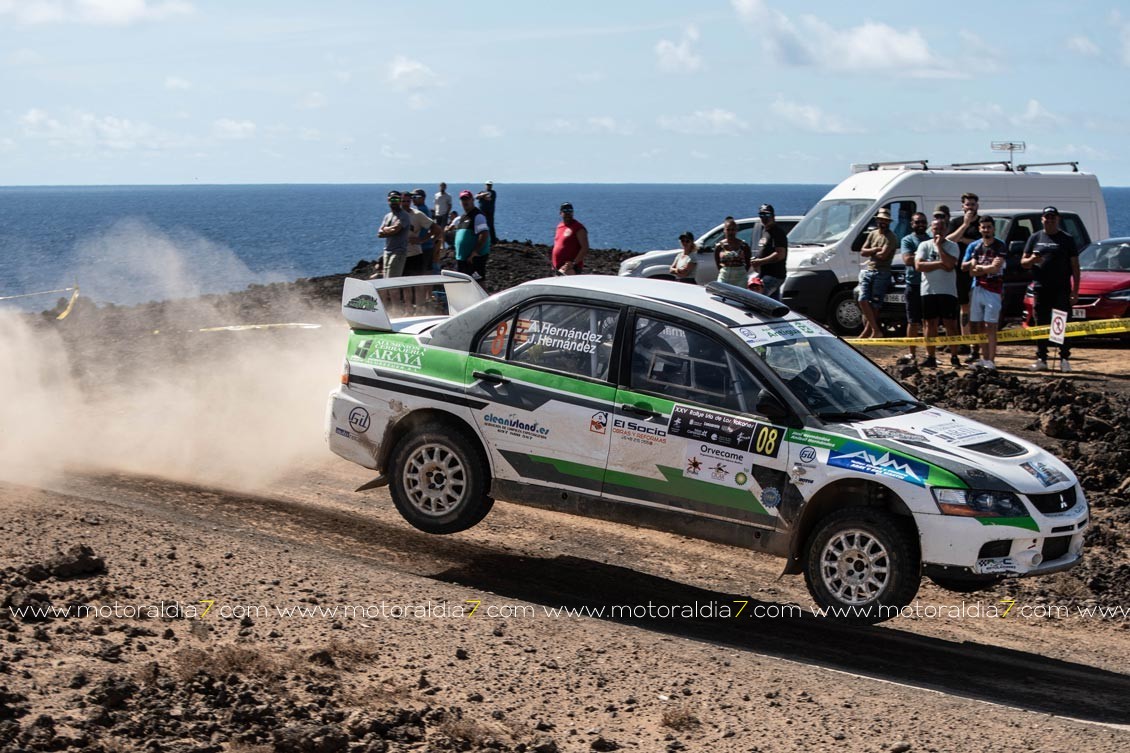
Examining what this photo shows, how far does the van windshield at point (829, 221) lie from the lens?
65.0ft

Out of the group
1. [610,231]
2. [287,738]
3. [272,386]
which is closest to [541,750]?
[287,738]

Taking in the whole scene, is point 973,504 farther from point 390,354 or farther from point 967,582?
point 390,354

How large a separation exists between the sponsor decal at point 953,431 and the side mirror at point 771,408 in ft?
2.80

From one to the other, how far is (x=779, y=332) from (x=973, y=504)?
1710mm

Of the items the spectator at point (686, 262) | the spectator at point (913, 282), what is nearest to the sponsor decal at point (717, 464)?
the spectator at point (913, 282)

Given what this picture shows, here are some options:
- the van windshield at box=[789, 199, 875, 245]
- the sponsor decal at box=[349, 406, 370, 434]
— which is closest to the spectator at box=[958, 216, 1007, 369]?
the van windshield at box=[789, 199, 875, 245]

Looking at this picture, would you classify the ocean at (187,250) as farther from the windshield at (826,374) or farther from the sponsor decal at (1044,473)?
the sponsor decal at (1044,473)

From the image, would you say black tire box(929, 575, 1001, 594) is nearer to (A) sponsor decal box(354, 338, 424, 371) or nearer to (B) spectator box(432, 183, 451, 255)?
(A) sponsor decal box(354, 338, 424, 371)

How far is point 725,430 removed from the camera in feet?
25.1

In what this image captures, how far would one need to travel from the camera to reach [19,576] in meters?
6.99

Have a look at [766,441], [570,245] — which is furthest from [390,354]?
[570,245]

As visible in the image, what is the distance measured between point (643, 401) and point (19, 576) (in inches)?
147

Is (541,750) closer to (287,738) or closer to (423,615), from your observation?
(287,738)

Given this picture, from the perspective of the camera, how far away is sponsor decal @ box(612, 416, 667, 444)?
7.84 m
